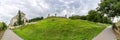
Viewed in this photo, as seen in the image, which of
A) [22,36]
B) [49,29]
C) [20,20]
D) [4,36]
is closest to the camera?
[4,36]

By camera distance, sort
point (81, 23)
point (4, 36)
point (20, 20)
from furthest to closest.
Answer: point (20, 20) → point (81, 23) → point (4, 36)

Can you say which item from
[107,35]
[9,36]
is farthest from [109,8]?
[9,36]

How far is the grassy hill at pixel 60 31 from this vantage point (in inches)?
1583

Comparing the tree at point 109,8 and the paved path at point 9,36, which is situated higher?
the tree at point 109,8

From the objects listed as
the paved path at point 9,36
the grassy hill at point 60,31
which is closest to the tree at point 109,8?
the grassy hill at point 60,31

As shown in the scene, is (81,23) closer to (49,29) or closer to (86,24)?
(86,24)

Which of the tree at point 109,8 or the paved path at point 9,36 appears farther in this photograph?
the tree at point 109,8

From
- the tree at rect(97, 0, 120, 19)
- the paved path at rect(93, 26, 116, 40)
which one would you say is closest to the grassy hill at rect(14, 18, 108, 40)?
the paved path at rect(93, 26, 116, 40)

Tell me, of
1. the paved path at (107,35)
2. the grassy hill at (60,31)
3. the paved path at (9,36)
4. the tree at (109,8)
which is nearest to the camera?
the paved path at (107,35)

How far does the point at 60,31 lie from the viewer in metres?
43.6

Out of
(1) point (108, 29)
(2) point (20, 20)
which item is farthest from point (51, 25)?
(2) point (20, 20)

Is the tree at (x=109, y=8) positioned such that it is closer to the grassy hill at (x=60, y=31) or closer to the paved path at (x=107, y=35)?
the grassy hill at (x=60, y=31)

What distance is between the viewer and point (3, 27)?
38719 millimetres

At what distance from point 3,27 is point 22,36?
3220 mm
